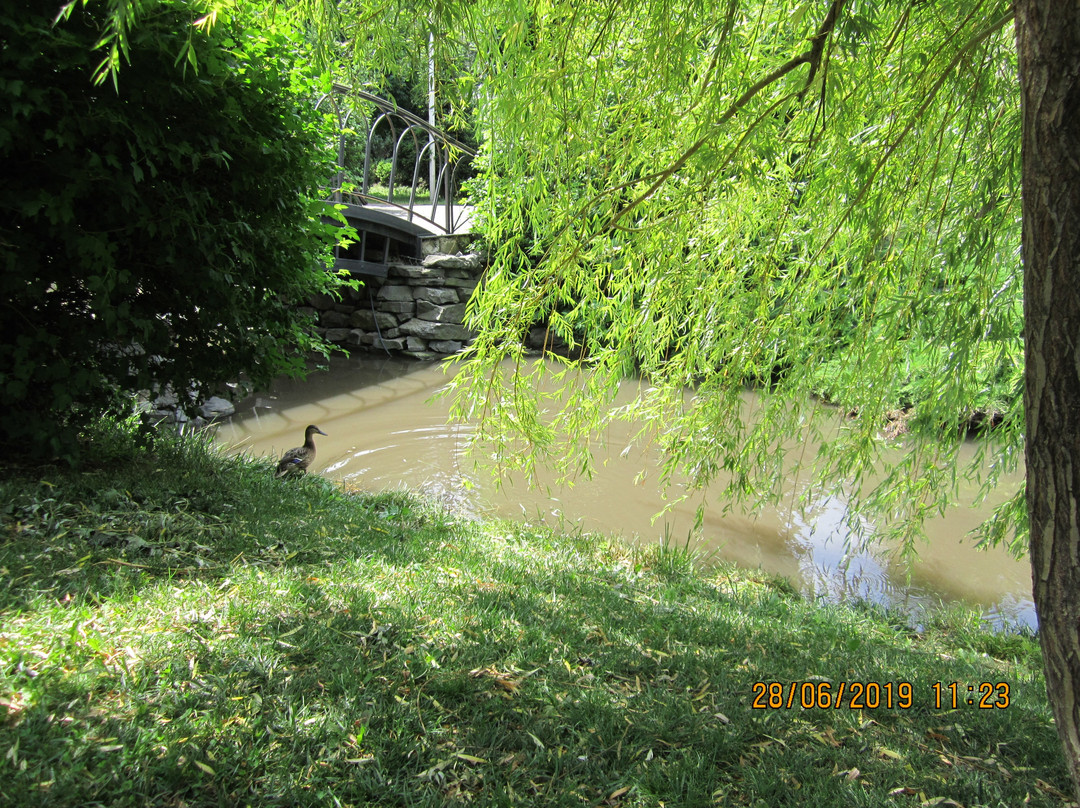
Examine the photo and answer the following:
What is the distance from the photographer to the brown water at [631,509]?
200 inches

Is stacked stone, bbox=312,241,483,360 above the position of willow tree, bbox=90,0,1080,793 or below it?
below

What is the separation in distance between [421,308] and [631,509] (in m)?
7.02

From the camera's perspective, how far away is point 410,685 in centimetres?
204

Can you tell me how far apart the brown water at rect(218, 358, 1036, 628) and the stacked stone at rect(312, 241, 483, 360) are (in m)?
2.98

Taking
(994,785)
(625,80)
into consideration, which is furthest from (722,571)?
(625,80)

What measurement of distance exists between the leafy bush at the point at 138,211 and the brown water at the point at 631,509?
130 centimetres

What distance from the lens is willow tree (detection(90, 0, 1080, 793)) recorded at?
9.17ft

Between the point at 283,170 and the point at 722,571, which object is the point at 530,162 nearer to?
the point at 283,170

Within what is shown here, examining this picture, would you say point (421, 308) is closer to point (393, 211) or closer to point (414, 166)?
point (393, 211)

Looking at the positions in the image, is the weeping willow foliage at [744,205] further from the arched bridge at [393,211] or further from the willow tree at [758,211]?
the arched bridge at [393,211]

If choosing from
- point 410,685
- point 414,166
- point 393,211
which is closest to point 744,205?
point 410,685

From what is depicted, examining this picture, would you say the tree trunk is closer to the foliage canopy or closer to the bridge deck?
the foliage canopy

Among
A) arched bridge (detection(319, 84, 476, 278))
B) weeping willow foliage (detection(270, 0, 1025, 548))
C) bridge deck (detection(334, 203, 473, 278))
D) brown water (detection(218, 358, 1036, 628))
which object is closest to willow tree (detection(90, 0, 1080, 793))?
weeping willow foliage (detection(270, 0, 1025, 548))

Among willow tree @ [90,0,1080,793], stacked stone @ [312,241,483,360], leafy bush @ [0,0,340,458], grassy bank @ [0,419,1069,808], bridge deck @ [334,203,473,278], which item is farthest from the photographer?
stacked stone @ [312,241,483,360]
